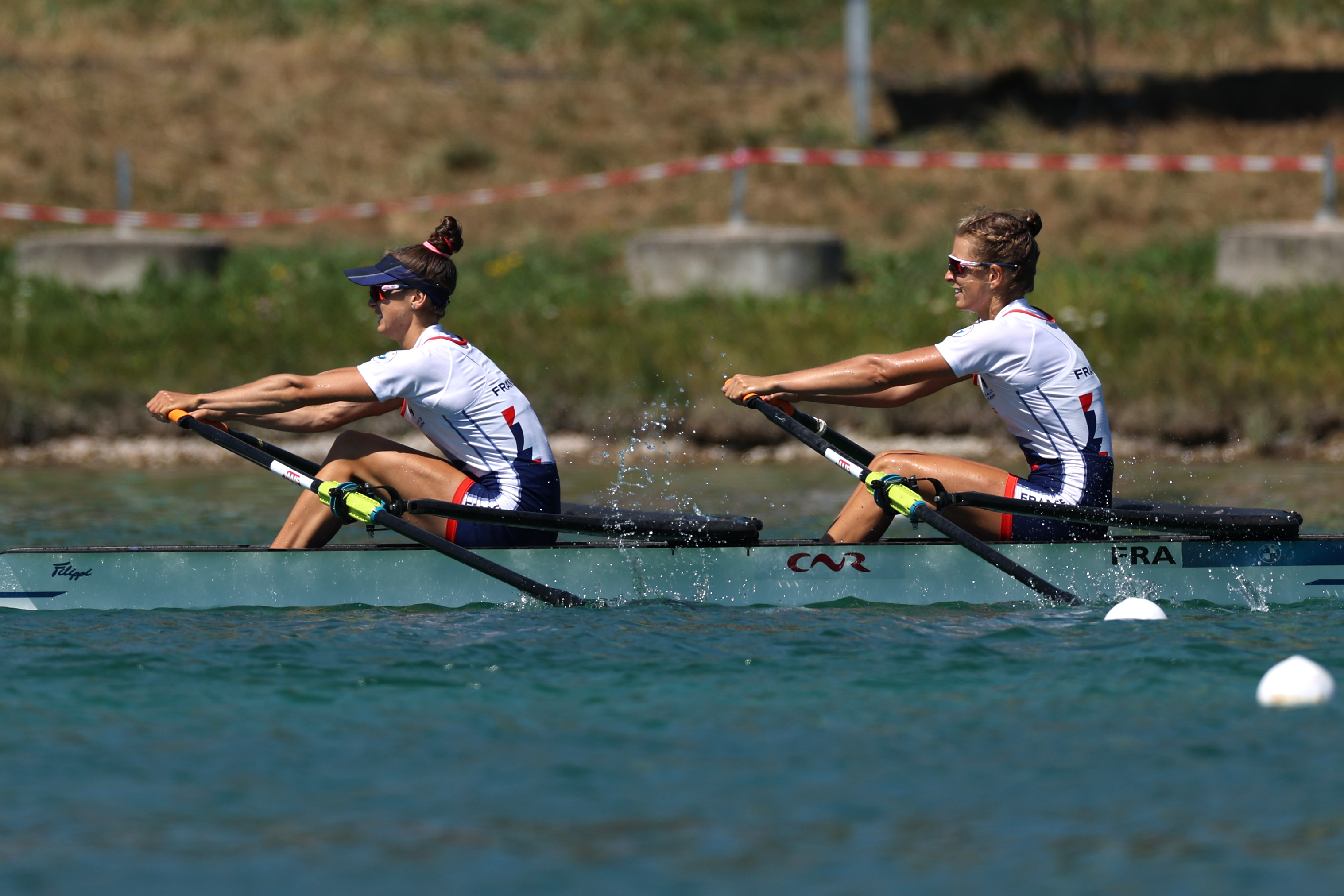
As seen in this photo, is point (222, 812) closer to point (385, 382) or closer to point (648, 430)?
point (385, 382)

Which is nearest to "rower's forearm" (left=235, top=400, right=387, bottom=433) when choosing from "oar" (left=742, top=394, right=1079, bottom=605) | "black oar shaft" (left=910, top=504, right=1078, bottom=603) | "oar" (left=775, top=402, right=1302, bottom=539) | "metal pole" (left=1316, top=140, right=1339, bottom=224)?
"oar" (left=742, top=394, right=1079, bottom=605)

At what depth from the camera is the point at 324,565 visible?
7.27 meters

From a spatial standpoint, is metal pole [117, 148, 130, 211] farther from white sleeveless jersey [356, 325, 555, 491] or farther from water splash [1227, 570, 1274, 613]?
water splash [1227, 570, 1274, 613]

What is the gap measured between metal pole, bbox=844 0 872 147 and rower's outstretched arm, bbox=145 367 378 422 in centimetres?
1622

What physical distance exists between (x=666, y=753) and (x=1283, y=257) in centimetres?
1201

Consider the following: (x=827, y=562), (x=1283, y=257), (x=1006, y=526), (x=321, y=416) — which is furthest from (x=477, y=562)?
(x=1283, y=257)

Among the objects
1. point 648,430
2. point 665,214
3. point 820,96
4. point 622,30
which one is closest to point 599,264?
point 665,214

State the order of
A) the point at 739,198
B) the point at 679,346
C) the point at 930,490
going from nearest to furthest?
the point at 930,490
the point at 679,346
the point at 739,198

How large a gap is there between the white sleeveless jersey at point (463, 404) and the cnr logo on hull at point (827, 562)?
3.65ft

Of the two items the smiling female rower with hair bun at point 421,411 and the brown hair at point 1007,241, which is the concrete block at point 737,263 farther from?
the brown hair at point 1007,241

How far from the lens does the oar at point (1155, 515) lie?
23.2 feet

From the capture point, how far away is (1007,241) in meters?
6.91

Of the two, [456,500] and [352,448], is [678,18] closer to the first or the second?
[352,448]

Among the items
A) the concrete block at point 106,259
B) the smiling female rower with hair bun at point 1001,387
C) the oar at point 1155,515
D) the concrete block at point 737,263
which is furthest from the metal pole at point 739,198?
the smiling female rower with hair bun at point 1001,387
